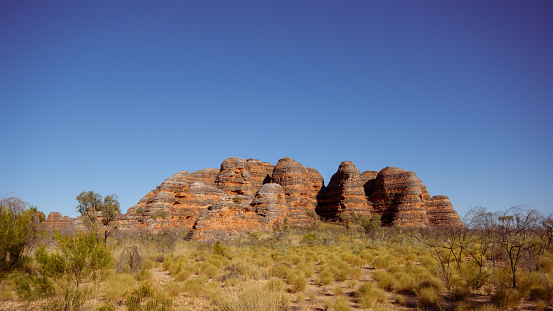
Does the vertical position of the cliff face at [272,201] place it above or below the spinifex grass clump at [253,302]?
above

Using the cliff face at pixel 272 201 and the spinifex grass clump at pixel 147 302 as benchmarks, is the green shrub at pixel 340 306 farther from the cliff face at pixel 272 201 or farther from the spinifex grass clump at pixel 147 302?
the cliff face at pixel 272 201

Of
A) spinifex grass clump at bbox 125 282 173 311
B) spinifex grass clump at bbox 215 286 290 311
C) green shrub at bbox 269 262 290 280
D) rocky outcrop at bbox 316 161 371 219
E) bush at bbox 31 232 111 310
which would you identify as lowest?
green shrub at bbox 269 262 290 280

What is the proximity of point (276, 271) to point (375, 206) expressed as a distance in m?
48.4

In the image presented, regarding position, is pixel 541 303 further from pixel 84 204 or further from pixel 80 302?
pixel 84 204

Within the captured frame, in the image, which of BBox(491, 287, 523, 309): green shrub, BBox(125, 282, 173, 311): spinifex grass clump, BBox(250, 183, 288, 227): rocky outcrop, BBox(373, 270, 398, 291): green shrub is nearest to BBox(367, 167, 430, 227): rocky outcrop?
BBox(250, 183, 288, 227): rocky outcrop

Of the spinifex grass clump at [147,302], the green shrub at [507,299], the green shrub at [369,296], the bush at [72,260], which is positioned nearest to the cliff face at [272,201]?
the bush at [72,260]

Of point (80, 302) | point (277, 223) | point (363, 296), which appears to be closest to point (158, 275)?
point (80, 302)

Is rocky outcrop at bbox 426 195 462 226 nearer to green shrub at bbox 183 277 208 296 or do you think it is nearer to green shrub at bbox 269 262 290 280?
green shrub at bbox 269 262 290 280

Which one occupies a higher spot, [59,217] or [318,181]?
[318,181]

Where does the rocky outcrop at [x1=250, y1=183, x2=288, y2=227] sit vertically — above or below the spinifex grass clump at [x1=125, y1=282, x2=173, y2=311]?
above

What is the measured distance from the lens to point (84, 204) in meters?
27.6

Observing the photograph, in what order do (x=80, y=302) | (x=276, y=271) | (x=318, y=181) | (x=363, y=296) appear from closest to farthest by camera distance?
(x=80, y=302) < (x=363, y=296) < (x=276, y=271) < (x=318, y=181)

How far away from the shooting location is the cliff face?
3319 cm

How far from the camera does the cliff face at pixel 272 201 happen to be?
33.2 meters
